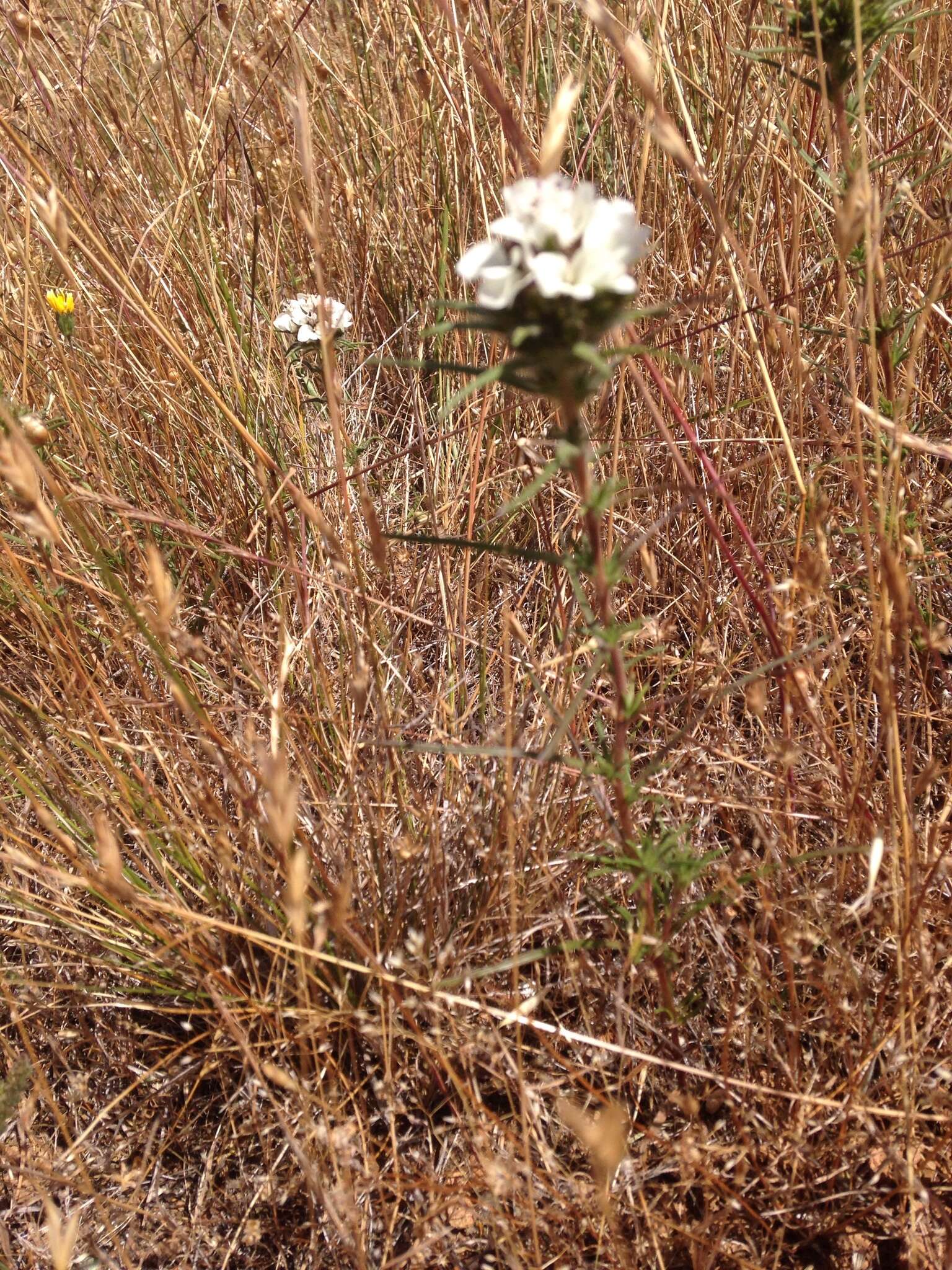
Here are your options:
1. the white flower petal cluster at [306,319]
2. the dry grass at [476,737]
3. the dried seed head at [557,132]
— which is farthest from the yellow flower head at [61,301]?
the dried seed head at [557,132]

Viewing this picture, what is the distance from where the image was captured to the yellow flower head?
89.6 inches

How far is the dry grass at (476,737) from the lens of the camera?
123 cm

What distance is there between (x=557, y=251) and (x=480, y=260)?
7cm

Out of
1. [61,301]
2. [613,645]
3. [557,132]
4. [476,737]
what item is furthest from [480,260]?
[61,301]

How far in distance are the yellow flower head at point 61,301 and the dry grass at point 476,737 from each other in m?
0.11

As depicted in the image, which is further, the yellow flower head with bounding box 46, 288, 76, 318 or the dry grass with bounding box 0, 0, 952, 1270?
the yellow flower head with bounding box 46, 288, 76, 318

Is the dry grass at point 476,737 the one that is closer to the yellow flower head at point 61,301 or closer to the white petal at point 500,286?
the yellow flower head at point 61,301

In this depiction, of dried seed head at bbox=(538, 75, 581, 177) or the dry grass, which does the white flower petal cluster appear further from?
dried seed head at bbox=(538, 75, 581, 177)

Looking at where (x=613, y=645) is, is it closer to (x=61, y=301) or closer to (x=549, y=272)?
(x=549, y=272)

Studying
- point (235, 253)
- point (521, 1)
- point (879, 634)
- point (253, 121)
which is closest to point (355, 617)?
point (879, 634)

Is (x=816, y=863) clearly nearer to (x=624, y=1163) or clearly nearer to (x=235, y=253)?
(x=624, y=1163)

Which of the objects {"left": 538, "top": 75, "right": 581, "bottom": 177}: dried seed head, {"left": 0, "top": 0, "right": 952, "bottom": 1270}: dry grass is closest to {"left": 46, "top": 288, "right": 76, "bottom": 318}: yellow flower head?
{"left": 0, "top": 0, "right": 952, "bottom": 1270}: dry grass

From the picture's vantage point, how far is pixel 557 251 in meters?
0.86

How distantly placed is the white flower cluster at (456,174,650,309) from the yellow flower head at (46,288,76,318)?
168 centimetres
